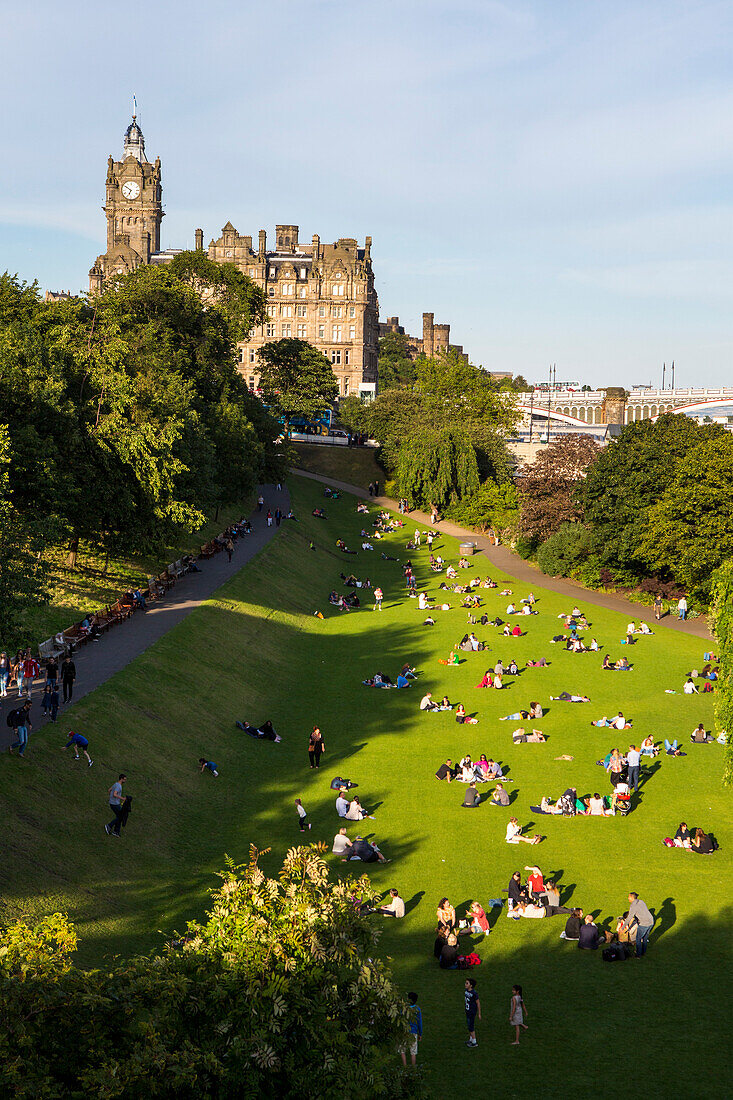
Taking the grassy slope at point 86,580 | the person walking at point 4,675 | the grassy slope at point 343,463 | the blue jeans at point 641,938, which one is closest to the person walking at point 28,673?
the person walking at point 4,675

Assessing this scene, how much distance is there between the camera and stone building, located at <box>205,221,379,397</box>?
6038 inches

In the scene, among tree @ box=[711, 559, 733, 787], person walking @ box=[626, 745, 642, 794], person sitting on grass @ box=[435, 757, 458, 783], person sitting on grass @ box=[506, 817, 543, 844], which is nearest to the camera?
person sitting on grass @ box=[506, 817, 543, 844]

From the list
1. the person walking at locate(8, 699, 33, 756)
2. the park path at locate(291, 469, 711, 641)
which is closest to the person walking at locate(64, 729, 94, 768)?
the person walking at locate(8, 699, 33, 756)

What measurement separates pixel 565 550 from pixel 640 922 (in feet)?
151

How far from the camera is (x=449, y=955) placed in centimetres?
2108

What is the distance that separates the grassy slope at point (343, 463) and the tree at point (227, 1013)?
296ft

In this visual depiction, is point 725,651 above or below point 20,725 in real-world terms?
above

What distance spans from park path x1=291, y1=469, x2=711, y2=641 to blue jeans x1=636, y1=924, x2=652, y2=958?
32523 mm

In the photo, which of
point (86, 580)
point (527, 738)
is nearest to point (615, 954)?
point (527, 738)

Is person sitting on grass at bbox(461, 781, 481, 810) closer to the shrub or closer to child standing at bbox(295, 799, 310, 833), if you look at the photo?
child standing at bbox(295, 799, 310, 833)

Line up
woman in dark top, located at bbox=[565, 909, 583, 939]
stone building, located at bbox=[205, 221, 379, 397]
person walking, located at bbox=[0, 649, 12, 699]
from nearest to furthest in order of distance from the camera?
woman in dark top, located at bbox=[565, 909, 583, 939]
person walking, located at bbox=[0, 649, 12, 699]
stone building, located at bbox=[205, 221, 379, 397]

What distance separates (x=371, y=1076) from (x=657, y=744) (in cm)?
2581

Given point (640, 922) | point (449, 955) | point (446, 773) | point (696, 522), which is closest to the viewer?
point (449, 955)

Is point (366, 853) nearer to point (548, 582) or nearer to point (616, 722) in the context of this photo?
Result: point (616, 722)
